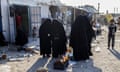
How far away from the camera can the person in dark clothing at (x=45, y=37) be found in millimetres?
11473

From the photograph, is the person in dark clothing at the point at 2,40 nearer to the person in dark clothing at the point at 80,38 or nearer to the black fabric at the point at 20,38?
the black fabric at the point at 20,38

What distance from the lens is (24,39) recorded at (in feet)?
50.2

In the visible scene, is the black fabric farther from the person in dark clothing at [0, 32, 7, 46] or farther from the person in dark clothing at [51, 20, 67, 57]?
the person in dark clothing at [51, 20, 67, 57]

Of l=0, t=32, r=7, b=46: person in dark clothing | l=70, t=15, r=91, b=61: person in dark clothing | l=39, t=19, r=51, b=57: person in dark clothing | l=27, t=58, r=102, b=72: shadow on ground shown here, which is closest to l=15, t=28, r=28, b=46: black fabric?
l=0, t=32, r=7, b=46: person in dark clothing

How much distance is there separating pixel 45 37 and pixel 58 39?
57cm

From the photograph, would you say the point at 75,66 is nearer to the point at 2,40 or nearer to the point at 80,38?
the point at 80,38

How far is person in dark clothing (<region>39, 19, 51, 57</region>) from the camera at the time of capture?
11.5m

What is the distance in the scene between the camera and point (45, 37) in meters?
11.5

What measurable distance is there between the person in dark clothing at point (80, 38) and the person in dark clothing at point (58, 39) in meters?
0.51

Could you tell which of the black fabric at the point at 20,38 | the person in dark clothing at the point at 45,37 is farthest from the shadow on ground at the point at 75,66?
the black fabric at the point at 20,38

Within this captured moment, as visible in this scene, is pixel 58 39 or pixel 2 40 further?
pixel 2 40

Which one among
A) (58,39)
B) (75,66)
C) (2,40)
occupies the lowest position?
(75,66)

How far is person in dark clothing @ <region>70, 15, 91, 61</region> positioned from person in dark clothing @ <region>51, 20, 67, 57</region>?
51 cm

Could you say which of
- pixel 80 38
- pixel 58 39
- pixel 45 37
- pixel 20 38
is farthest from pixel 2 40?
pixel 80 38
